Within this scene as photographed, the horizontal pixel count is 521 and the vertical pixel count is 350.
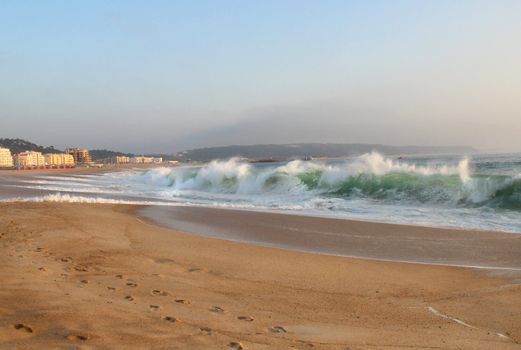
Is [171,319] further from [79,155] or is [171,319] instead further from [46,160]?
[79,155]

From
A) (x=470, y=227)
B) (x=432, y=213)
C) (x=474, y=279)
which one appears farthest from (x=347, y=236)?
(x=432, y=213)

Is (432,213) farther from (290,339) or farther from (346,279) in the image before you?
(290,339)

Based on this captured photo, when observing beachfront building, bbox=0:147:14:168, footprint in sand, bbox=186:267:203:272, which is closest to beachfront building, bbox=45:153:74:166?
beachfront building, bbox=0:147:14:168

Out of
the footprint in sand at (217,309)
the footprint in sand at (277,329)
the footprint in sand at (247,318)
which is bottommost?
the footprint in sand at (277,329)

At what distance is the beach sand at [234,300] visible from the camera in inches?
140

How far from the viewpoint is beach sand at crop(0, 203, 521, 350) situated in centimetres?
355

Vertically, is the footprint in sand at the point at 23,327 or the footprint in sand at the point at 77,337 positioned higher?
the footprint in sand at the point at 23,327

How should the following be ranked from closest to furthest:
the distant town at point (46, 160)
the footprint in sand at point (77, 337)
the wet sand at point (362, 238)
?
the footprint in sand at point (77, 337)
the wet sand at point (362, 238)
the distant town at point (46, 160)

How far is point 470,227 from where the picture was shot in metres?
11.8

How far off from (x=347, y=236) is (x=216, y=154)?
5852 inches

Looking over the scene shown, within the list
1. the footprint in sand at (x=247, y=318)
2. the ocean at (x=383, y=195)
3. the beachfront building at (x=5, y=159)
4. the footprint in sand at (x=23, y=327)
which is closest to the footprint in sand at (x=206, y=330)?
the footprint in sand at (x=247, y=318)

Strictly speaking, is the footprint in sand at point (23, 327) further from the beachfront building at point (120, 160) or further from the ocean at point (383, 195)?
the beachfront building at point (120, 160)

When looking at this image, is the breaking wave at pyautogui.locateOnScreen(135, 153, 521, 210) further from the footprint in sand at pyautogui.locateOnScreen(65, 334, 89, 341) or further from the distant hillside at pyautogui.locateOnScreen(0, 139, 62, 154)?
the distant hillside at pyautogui.locateOnScreen(0, 139, 62, 154)

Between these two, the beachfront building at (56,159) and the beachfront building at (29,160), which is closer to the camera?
the beachfront building at (29,160)
